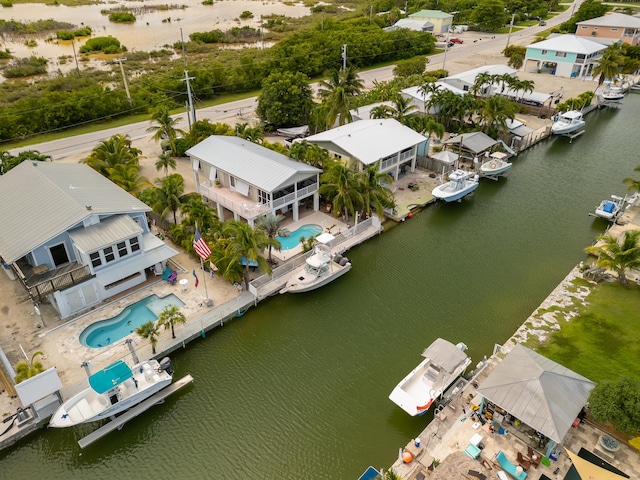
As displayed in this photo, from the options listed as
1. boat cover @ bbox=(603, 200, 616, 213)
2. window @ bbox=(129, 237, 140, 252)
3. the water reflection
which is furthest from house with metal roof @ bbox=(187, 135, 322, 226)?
the water reflection

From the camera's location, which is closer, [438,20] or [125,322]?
[125,322]

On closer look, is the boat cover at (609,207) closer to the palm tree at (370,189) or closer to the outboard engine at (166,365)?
the palm tree at (370,189)

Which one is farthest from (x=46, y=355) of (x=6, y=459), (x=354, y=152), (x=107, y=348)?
(x=354, y=152)

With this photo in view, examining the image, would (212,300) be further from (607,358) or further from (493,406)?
(607,358)

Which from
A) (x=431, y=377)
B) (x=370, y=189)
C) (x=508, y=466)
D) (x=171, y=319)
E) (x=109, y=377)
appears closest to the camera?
(x=508, y=466)

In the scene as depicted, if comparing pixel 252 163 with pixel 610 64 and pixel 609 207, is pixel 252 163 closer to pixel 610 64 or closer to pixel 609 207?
pixel 609 207

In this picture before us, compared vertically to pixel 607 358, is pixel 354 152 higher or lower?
higher

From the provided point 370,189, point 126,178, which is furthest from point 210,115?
point 370,189
